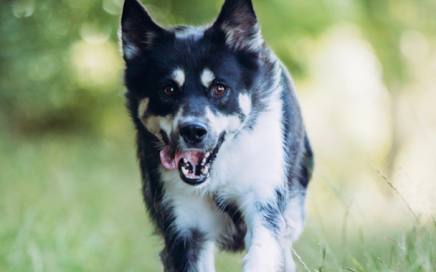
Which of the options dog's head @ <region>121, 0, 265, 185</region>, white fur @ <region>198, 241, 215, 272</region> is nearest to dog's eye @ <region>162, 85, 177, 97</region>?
dog's head @ <region>121, 0, 265, 185</region>

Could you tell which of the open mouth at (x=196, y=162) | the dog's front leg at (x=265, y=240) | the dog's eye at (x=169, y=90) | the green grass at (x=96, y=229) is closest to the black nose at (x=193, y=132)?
the open mouth at (x=196, y=162)

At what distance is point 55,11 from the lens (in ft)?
39.9

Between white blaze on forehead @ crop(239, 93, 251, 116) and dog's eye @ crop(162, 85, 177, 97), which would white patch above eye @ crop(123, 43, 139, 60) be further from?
white blaze on forehead @ crop(239, 93, 251, 116)

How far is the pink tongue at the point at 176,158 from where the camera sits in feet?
16.0

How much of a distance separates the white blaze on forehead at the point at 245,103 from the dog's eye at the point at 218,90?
127 mm

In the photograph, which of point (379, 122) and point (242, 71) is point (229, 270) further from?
point (379, 122)

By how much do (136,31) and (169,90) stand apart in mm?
503

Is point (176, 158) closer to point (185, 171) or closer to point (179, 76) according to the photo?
point (185, 171)

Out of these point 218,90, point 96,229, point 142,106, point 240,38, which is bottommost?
point 96,229

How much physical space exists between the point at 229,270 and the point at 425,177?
2125 mm

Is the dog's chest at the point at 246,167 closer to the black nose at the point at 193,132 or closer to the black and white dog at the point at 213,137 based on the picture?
the black and white dog at the point at 213,137

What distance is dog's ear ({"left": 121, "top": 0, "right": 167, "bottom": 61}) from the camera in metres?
5.14

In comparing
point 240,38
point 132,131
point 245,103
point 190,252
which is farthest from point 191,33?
point 132,131

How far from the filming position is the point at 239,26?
5117 mm
